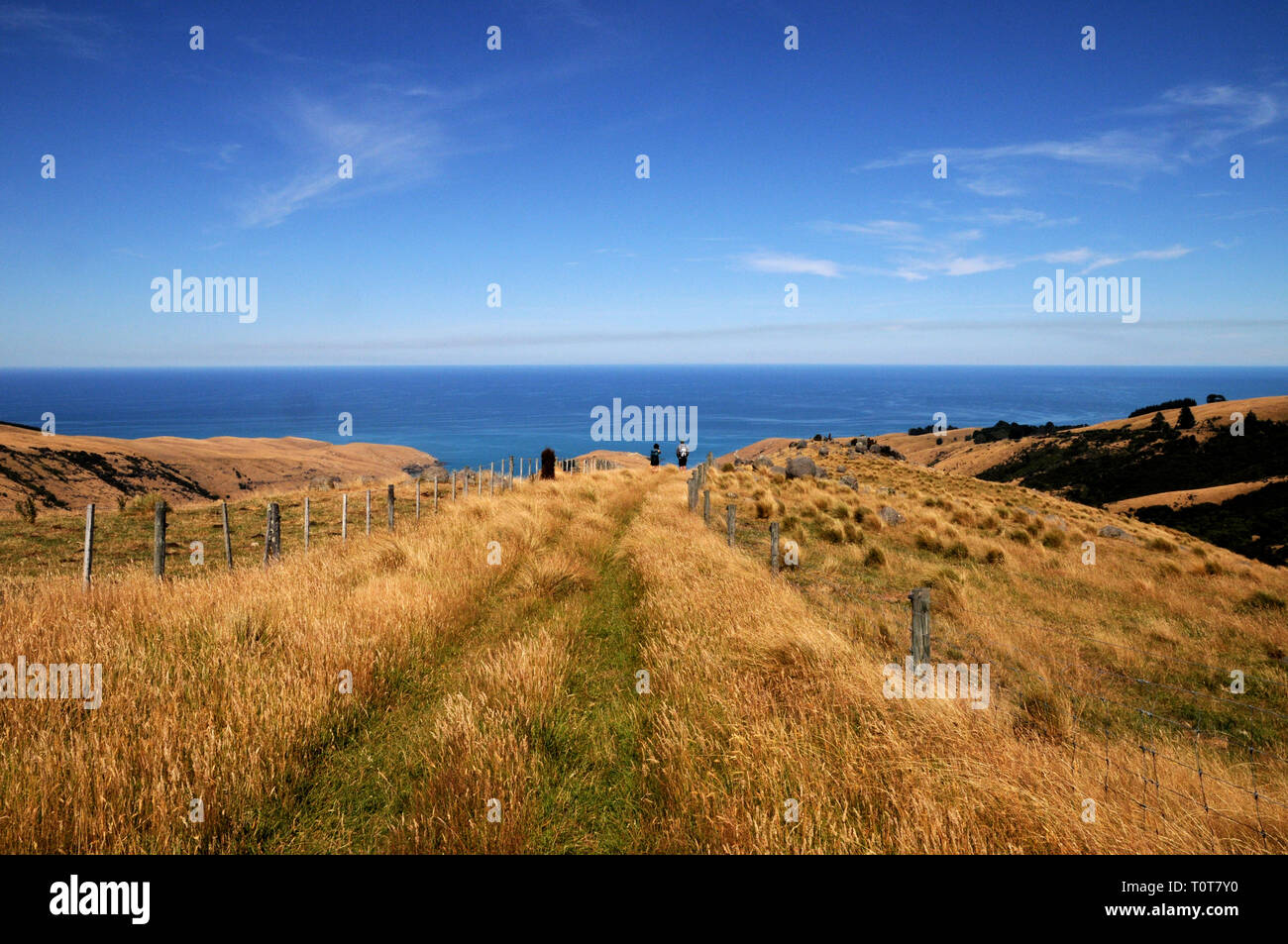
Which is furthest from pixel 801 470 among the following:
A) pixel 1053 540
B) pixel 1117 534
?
pixel 1053 540

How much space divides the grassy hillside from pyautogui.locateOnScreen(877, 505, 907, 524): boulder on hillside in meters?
8.48

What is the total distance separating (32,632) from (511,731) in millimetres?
4760

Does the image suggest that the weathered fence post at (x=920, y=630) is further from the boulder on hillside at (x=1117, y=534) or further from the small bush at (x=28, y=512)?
the small bush at (x=28, y=512)

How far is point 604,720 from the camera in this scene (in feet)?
17.6

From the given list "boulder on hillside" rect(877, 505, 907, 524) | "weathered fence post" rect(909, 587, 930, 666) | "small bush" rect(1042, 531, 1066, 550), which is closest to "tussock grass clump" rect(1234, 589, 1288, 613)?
"small bush" rect(1042, 531, 1066, 550)

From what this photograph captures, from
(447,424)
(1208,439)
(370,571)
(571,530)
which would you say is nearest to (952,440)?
(1208,439)

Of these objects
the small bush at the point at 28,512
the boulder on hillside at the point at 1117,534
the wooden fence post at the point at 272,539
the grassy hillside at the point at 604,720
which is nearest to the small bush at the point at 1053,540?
the boulder on hillside at the point at 1117,534

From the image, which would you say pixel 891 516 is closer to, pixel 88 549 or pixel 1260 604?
pixel 1260 604

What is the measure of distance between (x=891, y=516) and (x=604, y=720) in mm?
16964

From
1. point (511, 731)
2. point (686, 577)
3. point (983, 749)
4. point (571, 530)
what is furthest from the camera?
point (571, 530)

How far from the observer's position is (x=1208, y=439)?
48.1 metres

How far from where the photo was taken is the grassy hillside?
3500 mm

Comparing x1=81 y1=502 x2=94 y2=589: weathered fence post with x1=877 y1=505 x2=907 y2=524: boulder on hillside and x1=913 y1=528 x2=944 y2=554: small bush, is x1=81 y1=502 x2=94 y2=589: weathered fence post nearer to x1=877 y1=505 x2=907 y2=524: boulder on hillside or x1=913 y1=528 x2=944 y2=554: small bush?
x1=913 y1=528 x2=944 y2=554: small bush
